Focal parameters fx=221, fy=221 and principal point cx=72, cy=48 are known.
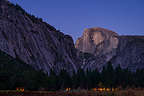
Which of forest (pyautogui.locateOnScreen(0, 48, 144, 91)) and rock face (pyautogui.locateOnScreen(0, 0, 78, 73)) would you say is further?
rock face (pyautogui.locateOnScreen(0, 0, 78, 73))

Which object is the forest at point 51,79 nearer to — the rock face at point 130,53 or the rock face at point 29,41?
the rock face at point 29,41

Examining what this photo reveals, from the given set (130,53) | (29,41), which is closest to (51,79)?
(29,41)

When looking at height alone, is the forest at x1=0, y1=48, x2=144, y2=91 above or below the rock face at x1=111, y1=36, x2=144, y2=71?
below

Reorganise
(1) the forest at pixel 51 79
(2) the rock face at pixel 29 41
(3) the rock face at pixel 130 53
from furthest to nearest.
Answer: (3) the rock face at pixel 130 53 < (2) the rock face at pixel 29 41 < (1) the forest at pixel 51 79

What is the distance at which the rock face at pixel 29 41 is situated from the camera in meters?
71.6

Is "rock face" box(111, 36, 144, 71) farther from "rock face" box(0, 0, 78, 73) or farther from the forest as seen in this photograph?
the forest

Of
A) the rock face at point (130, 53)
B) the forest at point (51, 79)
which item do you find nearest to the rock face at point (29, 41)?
the forest at point (51, 79)

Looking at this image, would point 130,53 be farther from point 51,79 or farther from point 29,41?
point 51,79

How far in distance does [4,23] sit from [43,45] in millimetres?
19056

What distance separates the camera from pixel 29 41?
7994 centimetres

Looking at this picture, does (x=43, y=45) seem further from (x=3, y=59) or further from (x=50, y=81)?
(x=50, y=81)

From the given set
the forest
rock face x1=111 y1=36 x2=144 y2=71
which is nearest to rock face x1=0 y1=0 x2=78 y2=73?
the forest

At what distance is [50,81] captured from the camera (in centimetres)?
5088

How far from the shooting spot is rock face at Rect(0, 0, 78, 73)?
7162cm
